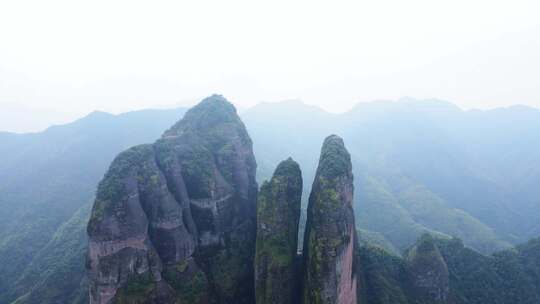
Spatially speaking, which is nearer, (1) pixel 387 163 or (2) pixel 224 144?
(2) pixel 224 144

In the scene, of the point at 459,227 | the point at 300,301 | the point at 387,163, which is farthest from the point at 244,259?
the point at 387,163

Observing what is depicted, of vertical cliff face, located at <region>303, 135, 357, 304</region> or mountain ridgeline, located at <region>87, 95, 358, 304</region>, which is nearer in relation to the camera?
vertical cliff face, located at <region>303, 135, 357, 304</region>

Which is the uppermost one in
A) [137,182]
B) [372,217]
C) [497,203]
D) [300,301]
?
[137,182]

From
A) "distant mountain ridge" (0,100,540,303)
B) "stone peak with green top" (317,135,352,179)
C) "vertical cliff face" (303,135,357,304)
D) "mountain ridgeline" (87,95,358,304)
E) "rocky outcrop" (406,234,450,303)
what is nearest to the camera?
"vertical cliff face" (303,135,357,304)

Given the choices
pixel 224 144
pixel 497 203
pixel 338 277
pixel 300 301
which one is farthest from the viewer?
pixel 497 203

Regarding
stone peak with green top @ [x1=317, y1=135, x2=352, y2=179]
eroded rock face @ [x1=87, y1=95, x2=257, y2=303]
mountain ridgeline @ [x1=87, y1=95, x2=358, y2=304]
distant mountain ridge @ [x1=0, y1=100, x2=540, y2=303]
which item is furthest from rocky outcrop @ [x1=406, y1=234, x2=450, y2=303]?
distant mountain ridge @ [x1=0, y1=100, x2=540, y2=303]

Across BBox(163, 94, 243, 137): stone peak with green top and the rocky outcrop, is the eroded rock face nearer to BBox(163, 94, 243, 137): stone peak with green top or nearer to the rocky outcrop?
BBox(163, 94, 243, 137): stone peak with green top

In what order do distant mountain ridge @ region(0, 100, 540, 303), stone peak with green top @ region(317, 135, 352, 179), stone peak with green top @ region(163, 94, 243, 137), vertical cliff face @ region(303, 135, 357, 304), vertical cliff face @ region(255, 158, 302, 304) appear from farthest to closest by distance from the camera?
1. distant mountain ridge @ region(0, 100, 540, 303)
2. stone peak with green top @ region(163, 94, 243, 137)
3. stone peak with green top @ region(317, 135, 352, 179)
4. vertical cliff face @ region(255, 158, 302, 304)
5. vertical cliff face @ region(303, 135, 357, 304)

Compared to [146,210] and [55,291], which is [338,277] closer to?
[146,210]
